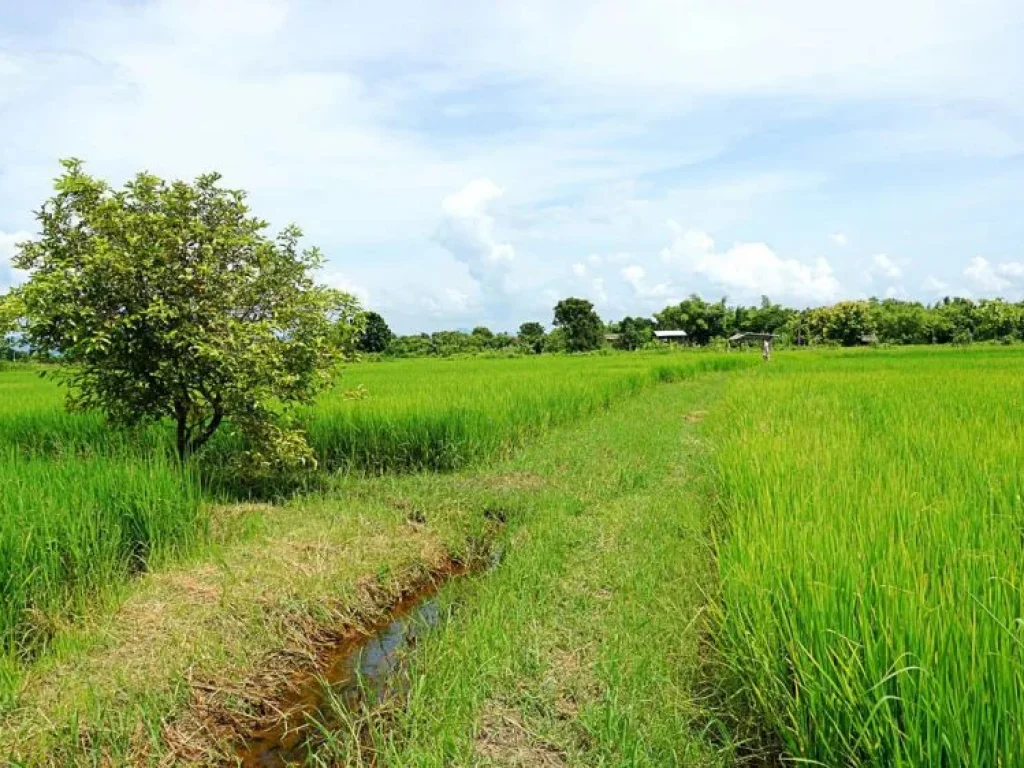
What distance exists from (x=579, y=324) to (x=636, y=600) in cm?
5101

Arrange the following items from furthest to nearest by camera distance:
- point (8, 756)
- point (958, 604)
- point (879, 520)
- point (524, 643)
A: 1. point (524, 643)
2. point (879, 520)
3. point (8, 756)
4. point (958, 604)

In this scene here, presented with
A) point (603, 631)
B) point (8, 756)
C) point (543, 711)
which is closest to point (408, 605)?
point (603, 631)

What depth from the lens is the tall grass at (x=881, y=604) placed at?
1883 millimetres

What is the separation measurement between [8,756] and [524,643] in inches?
86.6

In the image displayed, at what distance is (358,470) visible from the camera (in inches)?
312

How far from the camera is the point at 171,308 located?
593 centimetres

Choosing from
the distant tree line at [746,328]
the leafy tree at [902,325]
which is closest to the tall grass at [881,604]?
the distant tree line at [746,328]

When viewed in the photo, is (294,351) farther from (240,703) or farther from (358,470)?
(240,703)

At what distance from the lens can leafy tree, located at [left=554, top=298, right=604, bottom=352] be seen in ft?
179

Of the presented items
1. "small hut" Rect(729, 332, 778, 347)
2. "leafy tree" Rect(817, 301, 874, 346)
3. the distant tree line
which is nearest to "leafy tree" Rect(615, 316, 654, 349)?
the distant tree line

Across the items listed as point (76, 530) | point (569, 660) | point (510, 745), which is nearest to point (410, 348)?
point (76, 530)

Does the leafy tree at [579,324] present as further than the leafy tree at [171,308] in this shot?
Answer: Yes

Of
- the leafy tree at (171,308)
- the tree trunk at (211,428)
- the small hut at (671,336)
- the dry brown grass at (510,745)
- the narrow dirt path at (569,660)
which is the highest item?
the small hut at (671,336)

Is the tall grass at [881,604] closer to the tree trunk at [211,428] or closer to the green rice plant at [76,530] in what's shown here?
the green rice plant at [76,530]
